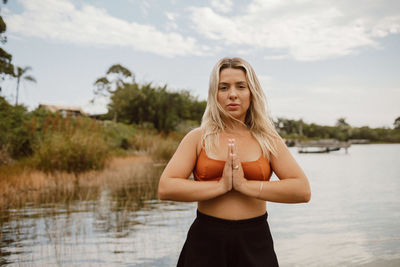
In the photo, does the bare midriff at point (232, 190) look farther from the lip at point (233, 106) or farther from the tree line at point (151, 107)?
the tree line at point (151, 107)

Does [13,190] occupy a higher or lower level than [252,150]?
lower

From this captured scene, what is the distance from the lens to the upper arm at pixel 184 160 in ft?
6.44

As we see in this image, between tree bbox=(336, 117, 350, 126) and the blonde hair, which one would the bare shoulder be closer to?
the blonde hair

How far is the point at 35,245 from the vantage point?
202 inches

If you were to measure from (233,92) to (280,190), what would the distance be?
580 millimetres

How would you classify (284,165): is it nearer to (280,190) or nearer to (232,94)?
(280,190)

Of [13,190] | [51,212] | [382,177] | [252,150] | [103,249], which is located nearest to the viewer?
[252,150]

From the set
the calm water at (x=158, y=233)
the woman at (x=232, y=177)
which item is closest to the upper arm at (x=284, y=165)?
the woman at (x=232, y=177)

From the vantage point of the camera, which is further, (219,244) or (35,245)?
(35,245)

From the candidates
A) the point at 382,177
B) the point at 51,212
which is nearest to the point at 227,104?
the point at 51,212

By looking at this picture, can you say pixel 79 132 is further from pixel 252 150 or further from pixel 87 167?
pixel 252 150

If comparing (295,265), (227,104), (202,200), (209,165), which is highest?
(227,104)

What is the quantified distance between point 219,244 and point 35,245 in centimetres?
412

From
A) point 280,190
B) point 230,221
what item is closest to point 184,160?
point 230,221
